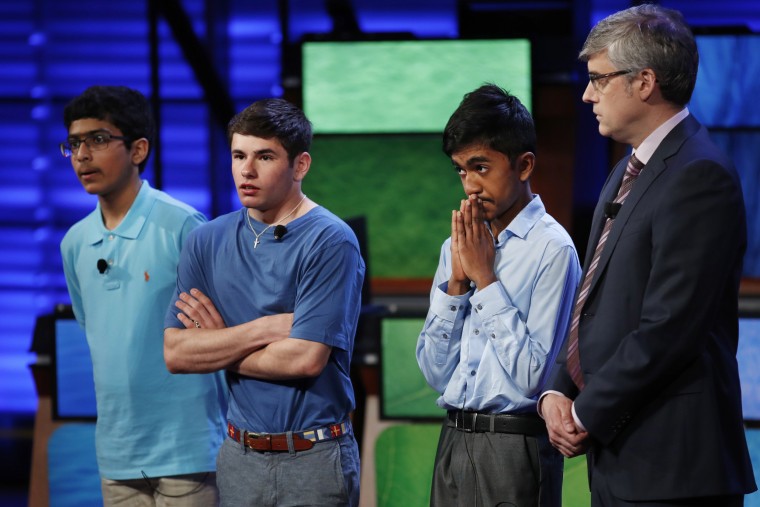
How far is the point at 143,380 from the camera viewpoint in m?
2.75

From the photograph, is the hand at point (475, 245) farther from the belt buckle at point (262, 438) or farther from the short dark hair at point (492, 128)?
the belt buckle at point (262, 438)

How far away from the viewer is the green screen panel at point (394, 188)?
193 inches

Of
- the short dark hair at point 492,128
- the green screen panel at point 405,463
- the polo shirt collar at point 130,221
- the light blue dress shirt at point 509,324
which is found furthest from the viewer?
the green screen panel at point 405,463

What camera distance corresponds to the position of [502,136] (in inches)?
89.0

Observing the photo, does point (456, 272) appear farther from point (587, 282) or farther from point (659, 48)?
point (659, 48)

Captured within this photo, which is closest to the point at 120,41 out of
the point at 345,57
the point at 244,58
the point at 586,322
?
the point at 244,58

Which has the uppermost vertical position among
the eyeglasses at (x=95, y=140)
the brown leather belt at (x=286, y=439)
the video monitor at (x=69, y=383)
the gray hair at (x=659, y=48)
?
the gray hair at (x=659, y=48)

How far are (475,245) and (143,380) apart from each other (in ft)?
3.40

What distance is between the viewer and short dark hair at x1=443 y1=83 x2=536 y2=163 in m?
2.26

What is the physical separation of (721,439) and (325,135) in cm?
279

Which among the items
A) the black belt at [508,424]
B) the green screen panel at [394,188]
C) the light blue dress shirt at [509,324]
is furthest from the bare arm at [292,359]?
the green screen panel at [394,188]

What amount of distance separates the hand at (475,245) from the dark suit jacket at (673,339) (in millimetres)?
308

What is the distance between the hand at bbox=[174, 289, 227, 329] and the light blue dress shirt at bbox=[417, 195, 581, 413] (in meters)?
0.50

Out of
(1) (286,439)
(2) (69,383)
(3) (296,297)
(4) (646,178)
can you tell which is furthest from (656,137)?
(2) (69,383)
